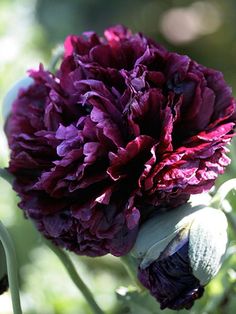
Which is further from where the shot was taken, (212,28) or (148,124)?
(212,28)

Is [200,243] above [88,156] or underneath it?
underneath

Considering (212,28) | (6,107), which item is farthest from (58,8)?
→ (6,107)

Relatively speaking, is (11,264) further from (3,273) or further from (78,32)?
(78,32)

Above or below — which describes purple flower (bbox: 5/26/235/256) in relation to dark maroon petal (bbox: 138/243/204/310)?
above

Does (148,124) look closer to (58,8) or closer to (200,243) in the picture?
(200,243)

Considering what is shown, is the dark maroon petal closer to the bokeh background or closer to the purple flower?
the purple flower

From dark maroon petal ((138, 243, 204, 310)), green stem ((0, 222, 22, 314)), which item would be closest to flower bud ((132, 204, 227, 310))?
dark maroon petal ((138, 243, 204, 310))

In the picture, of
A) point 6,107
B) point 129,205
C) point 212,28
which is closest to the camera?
point 129,205

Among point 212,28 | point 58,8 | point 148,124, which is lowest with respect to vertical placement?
point 212,28
